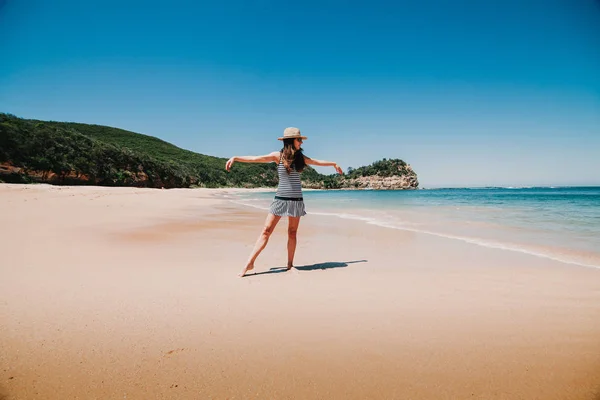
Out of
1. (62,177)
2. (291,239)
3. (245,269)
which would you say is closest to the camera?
(245,269)

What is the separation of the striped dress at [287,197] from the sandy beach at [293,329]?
821mm

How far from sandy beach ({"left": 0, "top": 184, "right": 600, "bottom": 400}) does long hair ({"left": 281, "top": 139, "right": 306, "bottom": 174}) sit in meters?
1.44

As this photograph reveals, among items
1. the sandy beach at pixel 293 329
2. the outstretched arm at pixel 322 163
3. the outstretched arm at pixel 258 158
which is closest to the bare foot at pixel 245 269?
the sandy beach at pixel 293 329

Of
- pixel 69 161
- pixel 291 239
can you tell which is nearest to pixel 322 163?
pixel 291 239

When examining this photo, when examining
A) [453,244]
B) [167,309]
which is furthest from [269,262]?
[453,244]

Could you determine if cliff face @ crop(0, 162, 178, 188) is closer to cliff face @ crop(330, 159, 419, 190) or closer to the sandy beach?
the sandy beach

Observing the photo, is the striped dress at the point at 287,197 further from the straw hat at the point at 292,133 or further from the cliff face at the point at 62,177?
the cliff face at the point at 62,177

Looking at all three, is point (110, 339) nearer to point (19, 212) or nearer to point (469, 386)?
point (469, 386)

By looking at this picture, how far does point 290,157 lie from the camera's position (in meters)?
4.17

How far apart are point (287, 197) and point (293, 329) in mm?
2168

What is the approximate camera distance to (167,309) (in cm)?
266

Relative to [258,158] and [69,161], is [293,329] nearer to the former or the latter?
[258,158]

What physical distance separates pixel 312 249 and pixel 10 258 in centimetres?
445

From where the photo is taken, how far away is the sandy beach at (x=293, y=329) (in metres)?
1.67
